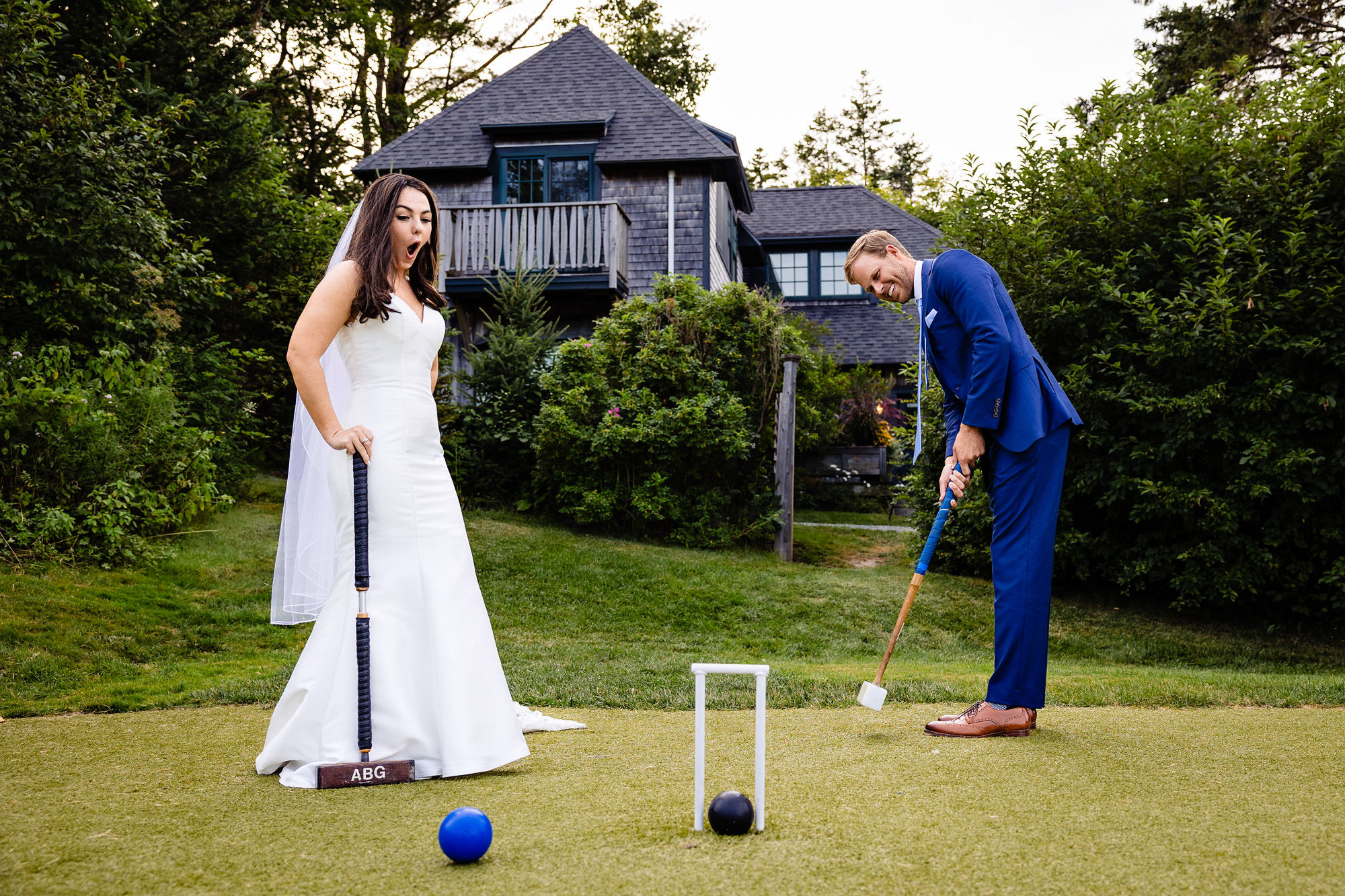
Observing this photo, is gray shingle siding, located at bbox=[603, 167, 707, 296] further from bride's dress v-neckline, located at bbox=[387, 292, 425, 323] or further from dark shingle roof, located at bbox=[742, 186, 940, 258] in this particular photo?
bride's dress v-neckline, located at bbox=[387, 292, 425, 323]

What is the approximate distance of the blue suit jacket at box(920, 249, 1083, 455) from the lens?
3637 millimetres

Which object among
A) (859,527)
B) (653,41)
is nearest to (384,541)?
(859,527)

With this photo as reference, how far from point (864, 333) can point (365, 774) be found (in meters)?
20.5

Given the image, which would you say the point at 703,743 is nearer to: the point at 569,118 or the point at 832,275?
the point at 569,118

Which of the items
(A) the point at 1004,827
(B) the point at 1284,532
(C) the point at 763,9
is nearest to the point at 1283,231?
(B) the point at 1284,532

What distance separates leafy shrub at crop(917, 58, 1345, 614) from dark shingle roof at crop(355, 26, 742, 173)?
29.0 feet

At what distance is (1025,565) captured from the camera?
12.0 feet

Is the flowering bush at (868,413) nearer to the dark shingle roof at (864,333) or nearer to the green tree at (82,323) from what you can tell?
the dark shingle roof at (864,333)

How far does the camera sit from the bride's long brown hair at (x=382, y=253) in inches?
130

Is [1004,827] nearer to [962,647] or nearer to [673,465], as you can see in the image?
[962,647]

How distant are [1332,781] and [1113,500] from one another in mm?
5785

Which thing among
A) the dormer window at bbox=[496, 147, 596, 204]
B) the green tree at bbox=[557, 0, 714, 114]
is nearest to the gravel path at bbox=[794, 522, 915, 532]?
the dormer window at bbox=[496, 147, 596, 204]

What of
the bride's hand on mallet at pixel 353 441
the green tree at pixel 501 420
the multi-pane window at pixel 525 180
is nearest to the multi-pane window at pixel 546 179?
the multi-pane window at pixel 525 180

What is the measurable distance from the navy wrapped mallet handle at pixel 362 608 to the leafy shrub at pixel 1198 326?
658 centimetres
